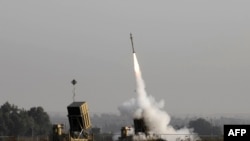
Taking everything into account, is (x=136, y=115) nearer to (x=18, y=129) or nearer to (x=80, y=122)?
(x=80, y=122)

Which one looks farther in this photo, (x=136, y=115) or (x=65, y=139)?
(x=136, y=115)

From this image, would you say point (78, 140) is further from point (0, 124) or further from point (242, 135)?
point (0, 124)

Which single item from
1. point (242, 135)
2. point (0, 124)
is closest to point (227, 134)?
point (242, 135)

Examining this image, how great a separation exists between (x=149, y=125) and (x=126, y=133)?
4377 mm

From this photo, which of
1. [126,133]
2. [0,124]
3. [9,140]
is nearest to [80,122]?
[126,133]

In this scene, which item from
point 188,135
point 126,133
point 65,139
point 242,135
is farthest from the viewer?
point 188,135

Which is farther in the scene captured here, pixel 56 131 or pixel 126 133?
pixel 126 133

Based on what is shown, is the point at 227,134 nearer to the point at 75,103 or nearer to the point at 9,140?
the point at 75,103

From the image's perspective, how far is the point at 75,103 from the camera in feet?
283

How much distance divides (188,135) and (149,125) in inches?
284

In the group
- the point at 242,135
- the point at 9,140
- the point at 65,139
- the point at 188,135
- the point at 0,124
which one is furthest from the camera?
the point at 0,124

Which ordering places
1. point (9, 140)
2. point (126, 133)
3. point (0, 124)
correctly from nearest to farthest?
point (126, 133) → point (9, 140) → point (0, 124)

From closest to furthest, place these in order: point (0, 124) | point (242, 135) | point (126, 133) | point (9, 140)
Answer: point (242, 135) < point (126, 133) < point (9, 140) < point (0, 124)

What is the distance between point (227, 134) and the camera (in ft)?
178
